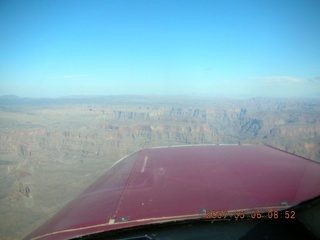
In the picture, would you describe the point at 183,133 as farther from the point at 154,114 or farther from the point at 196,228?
the point at 196,228

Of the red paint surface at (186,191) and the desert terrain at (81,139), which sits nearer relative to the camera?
the red paint surface at (186,191)

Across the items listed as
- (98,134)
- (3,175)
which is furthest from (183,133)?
(3,175)
